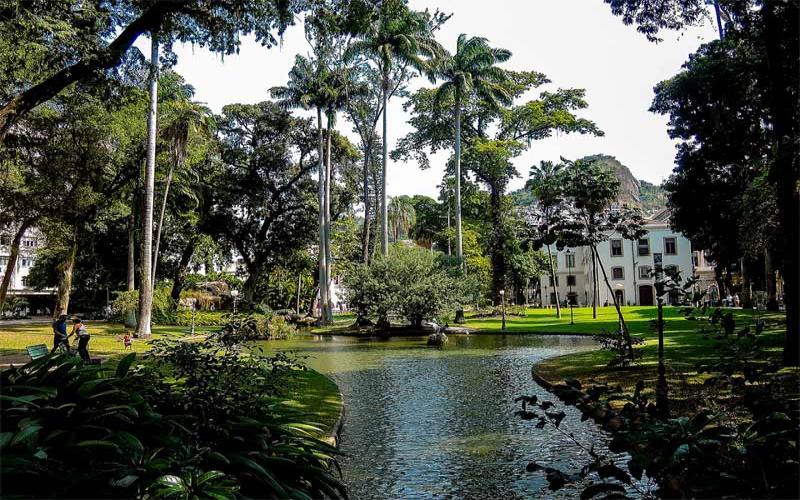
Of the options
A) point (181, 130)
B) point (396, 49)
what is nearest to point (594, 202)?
point (181, 130)

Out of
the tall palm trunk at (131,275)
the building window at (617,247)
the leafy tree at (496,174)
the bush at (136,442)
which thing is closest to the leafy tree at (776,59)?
the bush at (136,442)

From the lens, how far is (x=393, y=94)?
39562 millimetres

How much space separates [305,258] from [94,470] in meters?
44.2

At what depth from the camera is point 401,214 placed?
6375cm

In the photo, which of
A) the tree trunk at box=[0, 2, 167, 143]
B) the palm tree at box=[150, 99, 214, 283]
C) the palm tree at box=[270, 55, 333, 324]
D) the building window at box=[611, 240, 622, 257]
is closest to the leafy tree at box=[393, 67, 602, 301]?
the palm tree at box=[270, 55, 333, 324]

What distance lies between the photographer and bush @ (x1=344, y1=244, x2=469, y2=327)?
104 feet

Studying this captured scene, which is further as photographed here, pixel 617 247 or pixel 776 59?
pixel 617 247

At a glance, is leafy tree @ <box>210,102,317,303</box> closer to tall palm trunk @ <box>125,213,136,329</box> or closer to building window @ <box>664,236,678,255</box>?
tall palm trunk @ <box>125,213,136,329</box>

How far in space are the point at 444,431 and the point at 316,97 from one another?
33283 mm

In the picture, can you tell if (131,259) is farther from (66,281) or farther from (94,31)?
(94,31)

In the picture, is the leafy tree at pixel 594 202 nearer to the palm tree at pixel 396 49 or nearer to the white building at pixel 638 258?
the palm tree at pixel 396 49

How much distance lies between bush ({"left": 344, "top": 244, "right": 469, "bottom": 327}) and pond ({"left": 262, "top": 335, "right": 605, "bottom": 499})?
12943 mm

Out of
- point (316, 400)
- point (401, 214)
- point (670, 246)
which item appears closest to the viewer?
point (316, 400)

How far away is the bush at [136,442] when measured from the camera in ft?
11.1
